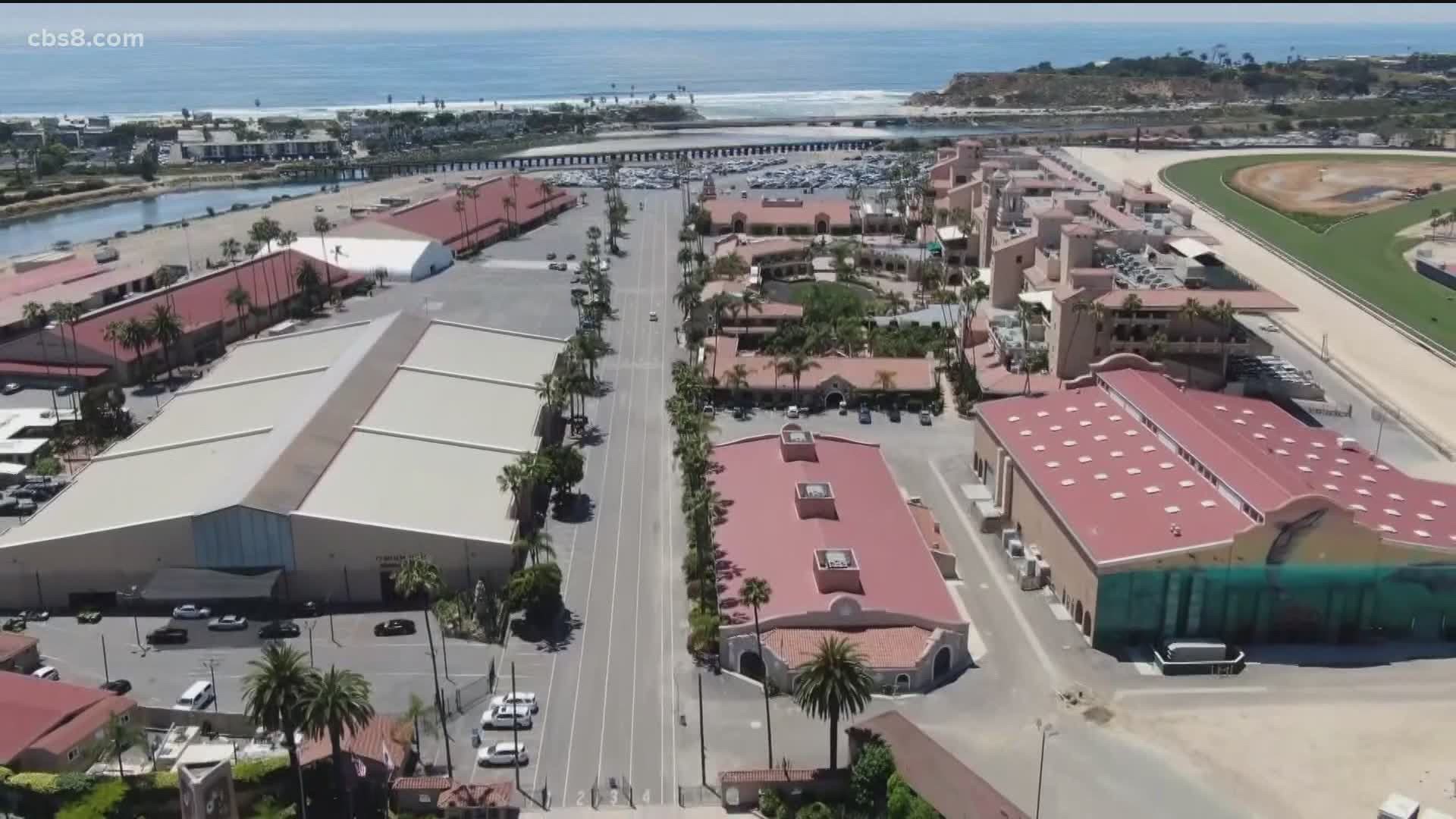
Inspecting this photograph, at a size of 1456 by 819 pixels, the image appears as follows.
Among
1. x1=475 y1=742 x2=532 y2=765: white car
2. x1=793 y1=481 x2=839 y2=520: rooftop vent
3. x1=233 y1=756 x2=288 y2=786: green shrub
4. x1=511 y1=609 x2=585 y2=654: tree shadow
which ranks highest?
x1=793 y1=481 x2=839 y2=520: rooftop vent

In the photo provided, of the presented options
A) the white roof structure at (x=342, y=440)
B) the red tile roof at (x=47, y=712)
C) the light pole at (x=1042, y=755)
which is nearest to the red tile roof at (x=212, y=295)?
the white roof structure at (x=342, y=440)

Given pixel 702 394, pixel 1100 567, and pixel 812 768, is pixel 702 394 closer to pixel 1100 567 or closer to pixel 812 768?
pixel 1100 567

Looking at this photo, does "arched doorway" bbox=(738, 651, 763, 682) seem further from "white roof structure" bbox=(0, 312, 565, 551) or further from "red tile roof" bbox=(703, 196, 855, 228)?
"red tile roof" bbox=(703, 196, 855, 228)

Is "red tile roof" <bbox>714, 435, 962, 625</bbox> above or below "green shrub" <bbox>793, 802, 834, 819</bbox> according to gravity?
above

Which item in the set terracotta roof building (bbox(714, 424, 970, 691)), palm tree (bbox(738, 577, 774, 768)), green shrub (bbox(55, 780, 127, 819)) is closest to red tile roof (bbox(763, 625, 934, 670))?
terracotta roof building (bbox(714, 424, 970, 691))

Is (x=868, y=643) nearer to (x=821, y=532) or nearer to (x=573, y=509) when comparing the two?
(x=821, y=532)

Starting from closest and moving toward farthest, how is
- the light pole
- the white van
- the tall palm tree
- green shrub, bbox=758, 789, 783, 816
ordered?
green shrub, bbox=758, 789, 783, 816 < the light pole < the white van < the tall palm tree

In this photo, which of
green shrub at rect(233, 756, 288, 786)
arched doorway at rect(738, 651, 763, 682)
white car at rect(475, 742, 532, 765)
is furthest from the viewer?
arched doorway at rect(738, 651, 763, 682)
